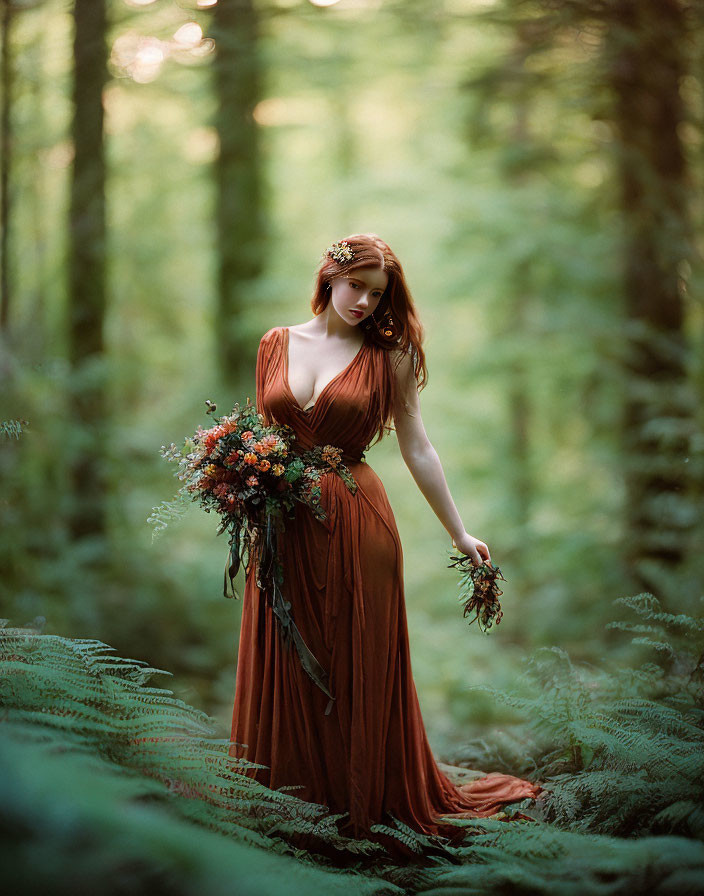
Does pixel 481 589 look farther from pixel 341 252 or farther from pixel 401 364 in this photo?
pixel 341 252

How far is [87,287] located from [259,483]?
4.61 m

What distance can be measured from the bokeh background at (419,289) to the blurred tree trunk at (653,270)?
0.07ft

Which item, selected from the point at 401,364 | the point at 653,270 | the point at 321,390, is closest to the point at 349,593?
the point at 321,390

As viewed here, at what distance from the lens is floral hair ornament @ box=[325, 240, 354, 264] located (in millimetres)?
3123

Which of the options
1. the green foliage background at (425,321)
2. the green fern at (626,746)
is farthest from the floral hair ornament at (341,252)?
the green foliage background at (425,321)

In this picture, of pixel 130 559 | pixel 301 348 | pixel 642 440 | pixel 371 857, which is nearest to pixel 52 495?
pixel 130 559

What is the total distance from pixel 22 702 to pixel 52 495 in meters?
3.93

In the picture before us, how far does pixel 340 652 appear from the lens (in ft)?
9.99

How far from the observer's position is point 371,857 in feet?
9.50

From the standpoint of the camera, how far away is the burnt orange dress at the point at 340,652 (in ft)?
9.86

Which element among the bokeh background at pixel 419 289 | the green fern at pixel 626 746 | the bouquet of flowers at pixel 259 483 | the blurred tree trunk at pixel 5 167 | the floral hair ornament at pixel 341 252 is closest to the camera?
the green fern at pixel 626 746

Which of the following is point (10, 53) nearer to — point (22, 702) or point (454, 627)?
point (22, 702)

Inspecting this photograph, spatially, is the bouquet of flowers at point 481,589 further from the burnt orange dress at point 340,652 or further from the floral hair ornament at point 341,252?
the floral hair ornament at point 341,252

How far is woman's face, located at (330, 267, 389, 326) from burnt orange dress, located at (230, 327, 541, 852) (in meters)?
0.19
